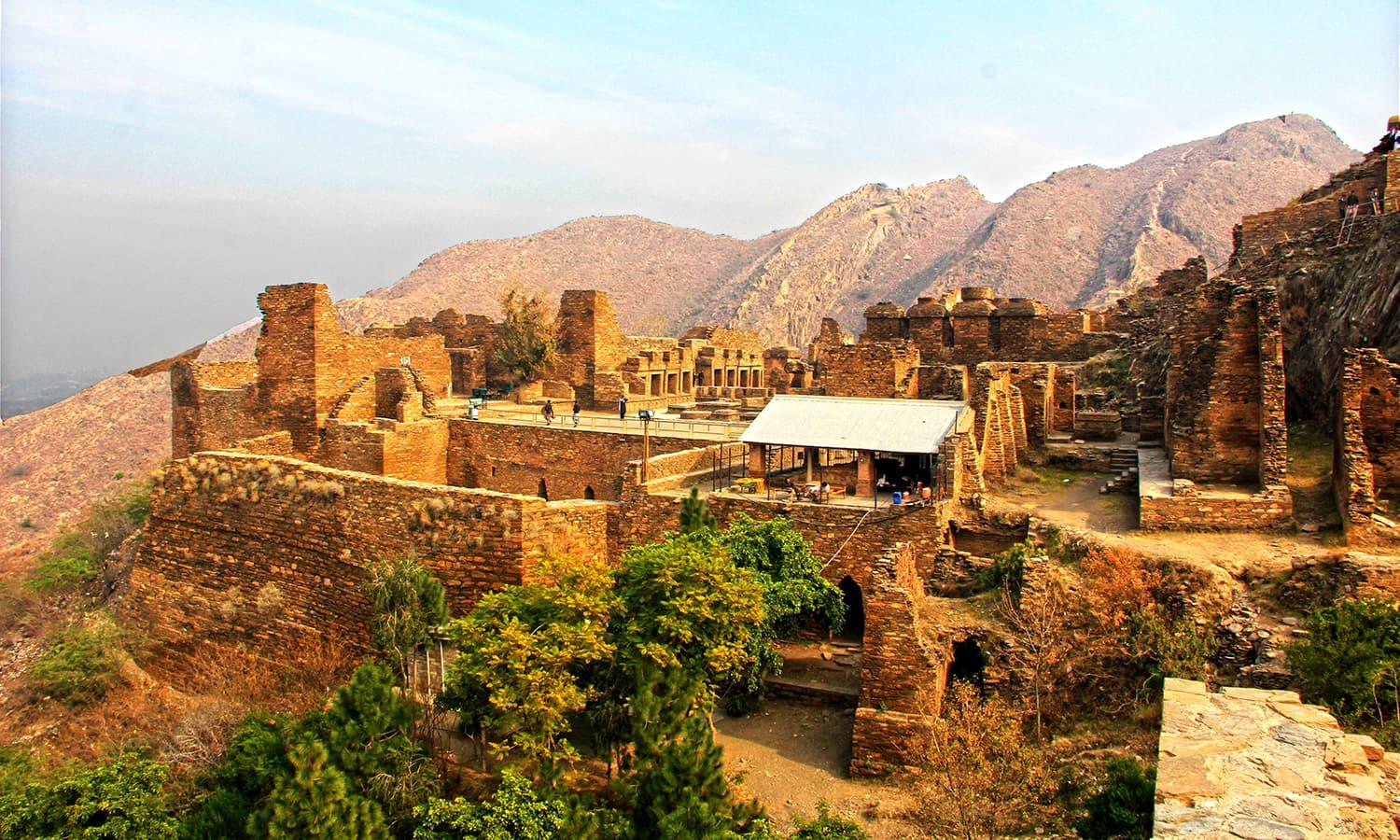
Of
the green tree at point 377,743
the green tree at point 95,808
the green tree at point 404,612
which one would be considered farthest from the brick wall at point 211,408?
the green tree at point 377,743

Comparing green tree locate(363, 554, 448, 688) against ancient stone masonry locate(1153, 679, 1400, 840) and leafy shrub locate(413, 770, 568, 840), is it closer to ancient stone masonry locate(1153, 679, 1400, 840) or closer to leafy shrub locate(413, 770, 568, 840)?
leafy shrub locate(413, 770, 568, 840)

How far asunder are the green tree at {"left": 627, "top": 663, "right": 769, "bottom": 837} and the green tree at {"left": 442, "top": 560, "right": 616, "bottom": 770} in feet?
2.75

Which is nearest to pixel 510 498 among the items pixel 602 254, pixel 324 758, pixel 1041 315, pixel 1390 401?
pixel 324 758

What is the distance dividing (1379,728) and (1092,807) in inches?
135

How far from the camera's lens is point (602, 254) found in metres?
115

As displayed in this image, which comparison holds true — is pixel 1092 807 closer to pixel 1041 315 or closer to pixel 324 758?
pixel 324 758

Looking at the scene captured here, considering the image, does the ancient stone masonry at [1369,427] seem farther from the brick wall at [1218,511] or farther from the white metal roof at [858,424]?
the white metal roof at [858,424]

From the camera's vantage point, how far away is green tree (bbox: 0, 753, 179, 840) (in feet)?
33.2

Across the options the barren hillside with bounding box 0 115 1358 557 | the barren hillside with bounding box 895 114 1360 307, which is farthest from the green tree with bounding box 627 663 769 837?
the barren hillside with bounding box 895 114 1360 307

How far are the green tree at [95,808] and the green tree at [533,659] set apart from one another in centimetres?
320

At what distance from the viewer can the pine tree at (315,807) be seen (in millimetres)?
9859

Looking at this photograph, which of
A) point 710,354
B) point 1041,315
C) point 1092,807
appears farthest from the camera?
point 710,354

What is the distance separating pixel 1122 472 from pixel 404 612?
13.8 m

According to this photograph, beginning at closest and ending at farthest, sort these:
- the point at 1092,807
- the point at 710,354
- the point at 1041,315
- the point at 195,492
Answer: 1. the point at 1092,807
2. the point at 195,492
3. the point at 1041,315
4. the point at 710,354
